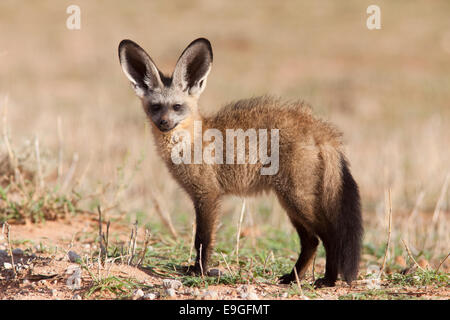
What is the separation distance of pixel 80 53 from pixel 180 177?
2110 cm

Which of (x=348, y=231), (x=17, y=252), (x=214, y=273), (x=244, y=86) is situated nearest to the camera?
(x=348, y=231)

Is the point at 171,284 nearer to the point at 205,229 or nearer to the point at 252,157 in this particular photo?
the point at 205,229

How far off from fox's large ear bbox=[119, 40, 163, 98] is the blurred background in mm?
436

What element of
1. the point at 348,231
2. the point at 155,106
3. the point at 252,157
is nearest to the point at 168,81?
the point at 155,106

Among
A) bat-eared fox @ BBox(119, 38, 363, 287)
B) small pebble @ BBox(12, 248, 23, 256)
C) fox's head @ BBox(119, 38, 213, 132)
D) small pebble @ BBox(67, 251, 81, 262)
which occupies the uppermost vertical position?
fox's head @ BBox(119, 38, 213, 132)

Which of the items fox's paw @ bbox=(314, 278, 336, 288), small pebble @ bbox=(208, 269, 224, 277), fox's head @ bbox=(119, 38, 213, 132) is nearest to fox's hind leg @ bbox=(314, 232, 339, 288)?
fox's paw @ bbox=(314, 278, 336, 288)

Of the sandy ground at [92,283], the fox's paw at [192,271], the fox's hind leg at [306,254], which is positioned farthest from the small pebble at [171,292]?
the fox's hind leg at [306,254]

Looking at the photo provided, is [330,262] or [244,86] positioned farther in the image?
[244,86]

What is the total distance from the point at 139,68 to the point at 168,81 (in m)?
0.33

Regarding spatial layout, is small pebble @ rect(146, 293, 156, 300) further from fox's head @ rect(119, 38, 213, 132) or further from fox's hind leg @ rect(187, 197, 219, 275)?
fox's head @ rect(119, 38, 213, 132)

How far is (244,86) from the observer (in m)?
20.2

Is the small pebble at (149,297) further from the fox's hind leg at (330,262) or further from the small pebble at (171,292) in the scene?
the fox's hind leg at (330,262)

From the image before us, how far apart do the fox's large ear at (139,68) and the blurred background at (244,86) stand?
436 millimetres

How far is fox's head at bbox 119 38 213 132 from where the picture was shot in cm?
541
